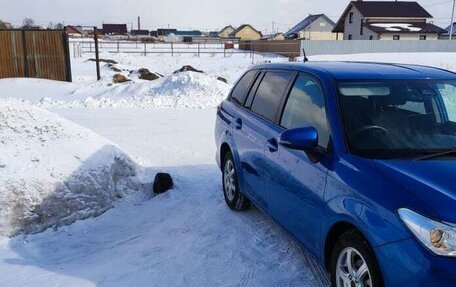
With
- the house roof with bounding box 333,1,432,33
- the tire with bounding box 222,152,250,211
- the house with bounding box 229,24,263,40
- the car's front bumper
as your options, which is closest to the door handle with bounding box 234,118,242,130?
the tire with bounding box 222,152,250,211

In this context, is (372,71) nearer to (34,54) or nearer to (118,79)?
(118,79)

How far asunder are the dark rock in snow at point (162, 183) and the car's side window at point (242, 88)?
1.38 metres

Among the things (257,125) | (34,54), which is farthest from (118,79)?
(257,125)

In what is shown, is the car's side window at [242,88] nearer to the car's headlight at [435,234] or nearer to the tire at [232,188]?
the tire at [232,188]

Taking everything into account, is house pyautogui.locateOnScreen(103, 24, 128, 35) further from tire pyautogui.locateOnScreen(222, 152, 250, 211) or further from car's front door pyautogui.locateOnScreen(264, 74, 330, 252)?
car's front door pyautogui.locateOnScreen(264, 74, 330, 252)

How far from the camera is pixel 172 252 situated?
438 cm

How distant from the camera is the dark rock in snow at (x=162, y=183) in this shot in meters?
6.06

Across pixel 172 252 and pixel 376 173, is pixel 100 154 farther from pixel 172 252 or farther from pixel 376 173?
pixel 376 173

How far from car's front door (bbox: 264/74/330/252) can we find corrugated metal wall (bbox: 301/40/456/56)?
36986mm

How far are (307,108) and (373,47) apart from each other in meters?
40.8

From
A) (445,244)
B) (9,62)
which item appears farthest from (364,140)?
(9,62)

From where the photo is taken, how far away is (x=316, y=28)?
271 feet

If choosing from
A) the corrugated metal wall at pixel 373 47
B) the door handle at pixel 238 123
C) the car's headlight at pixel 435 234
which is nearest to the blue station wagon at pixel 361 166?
the car's headlight at pixel 435 234

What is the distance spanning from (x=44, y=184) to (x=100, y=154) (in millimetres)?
1022
